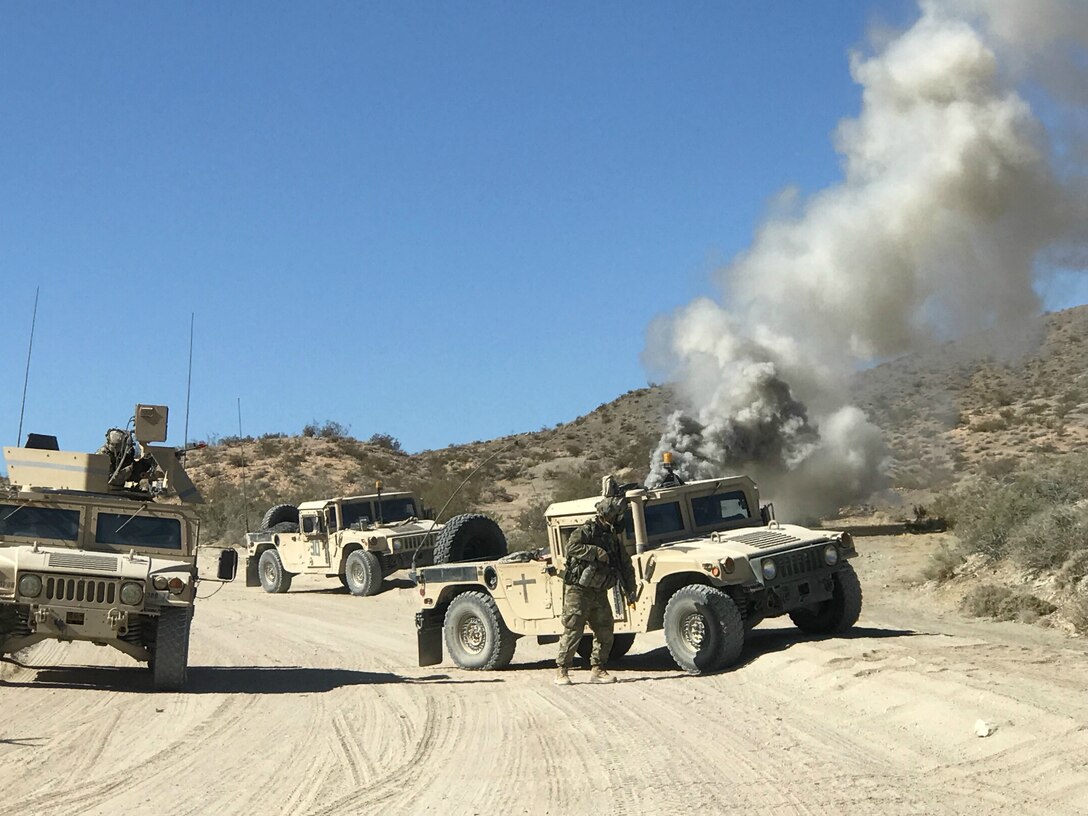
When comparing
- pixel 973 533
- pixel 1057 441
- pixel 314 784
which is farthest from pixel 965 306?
pixel 314 784

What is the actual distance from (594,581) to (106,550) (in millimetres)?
4557

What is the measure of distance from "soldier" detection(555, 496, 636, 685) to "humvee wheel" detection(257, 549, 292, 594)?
1440 cm

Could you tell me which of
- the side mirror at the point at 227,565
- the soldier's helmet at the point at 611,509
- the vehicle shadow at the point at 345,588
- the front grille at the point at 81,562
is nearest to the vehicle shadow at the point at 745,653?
the soldier's helmet at the point at 611,509

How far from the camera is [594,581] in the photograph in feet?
34.7

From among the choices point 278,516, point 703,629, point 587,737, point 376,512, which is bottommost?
point 587,737

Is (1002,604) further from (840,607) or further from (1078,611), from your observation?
(840,607)

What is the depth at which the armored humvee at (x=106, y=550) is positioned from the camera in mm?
9922

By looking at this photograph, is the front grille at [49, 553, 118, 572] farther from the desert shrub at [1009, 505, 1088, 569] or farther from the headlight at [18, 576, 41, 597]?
the desert shrub at [1009, 505, 1088, 569]

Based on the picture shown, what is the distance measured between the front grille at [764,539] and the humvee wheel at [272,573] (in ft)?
48.2

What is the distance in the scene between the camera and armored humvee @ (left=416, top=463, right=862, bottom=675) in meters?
10.4

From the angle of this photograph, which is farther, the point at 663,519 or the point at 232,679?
the point at 232,679

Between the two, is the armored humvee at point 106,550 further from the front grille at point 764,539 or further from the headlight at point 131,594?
Answer: the front grille at point 764,539

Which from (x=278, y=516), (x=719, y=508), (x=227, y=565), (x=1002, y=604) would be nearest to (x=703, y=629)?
(x=719, y=508)

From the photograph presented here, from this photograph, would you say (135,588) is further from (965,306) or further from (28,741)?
(965,306)
